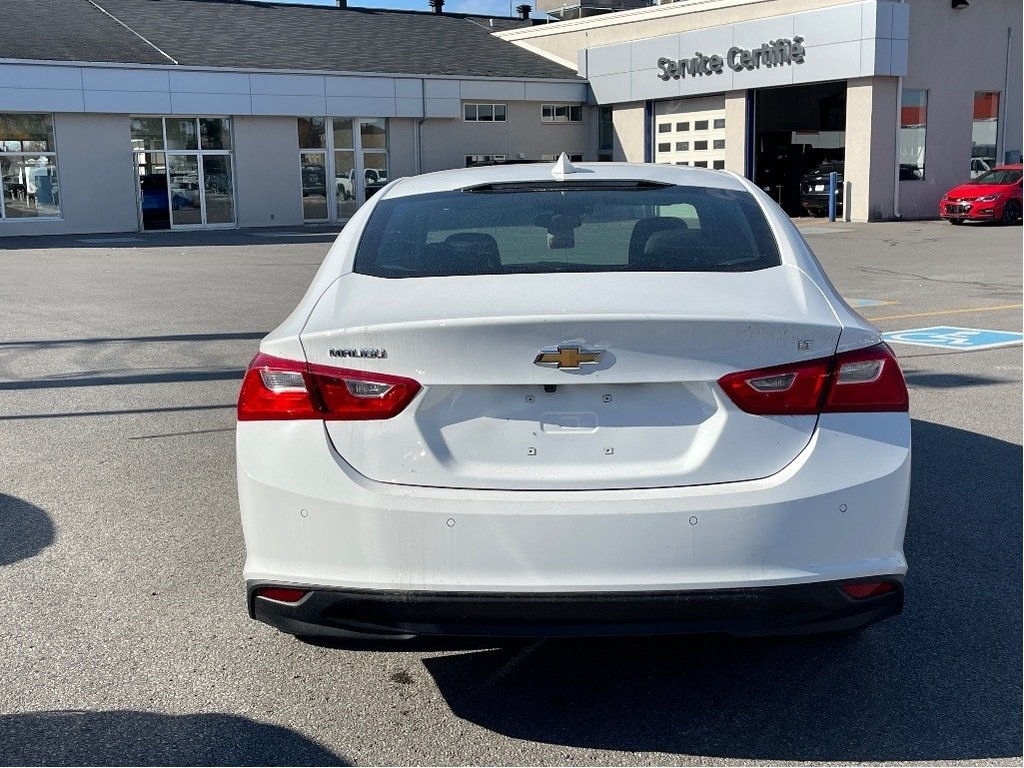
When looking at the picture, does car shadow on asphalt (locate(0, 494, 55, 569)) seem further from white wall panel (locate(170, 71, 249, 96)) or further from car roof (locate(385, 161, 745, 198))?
white wall panel (locate(170, 71, 249, 96))

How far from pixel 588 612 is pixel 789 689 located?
99 cm

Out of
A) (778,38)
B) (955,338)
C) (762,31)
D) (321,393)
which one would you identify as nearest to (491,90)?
(762,31)

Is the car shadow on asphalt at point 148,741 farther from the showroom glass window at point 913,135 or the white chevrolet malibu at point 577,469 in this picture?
the showroom glass window at point 913,135

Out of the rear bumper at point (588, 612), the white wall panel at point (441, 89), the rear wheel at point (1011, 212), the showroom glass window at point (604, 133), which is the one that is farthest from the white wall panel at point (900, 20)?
the rear bumper at point (588, 612)

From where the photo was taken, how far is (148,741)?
11.0 ft

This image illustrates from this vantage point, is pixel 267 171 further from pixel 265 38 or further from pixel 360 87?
pixel 265 38

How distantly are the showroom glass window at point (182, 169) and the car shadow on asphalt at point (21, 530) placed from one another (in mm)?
30197

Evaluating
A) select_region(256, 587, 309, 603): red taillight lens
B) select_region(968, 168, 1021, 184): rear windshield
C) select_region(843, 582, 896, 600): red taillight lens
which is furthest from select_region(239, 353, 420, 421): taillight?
select_region(968, 168, 1021, 184): rear windshield

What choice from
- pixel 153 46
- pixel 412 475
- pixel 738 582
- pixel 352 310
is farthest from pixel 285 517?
pixel 153 46

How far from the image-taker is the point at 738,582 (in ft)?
10.1

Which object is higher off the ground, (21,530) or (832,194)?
(832,194)

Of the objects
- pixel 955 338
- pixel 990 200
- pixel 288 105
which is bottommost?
pixel 955 338

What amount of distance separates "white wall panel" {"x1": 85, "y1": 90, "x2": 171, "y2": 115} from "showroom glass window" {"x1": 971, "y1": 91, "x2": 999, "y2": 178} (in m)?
24.1

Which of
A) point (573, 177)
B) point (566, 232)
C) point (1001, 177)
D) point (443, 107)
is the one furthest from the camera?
point (443, 107)
